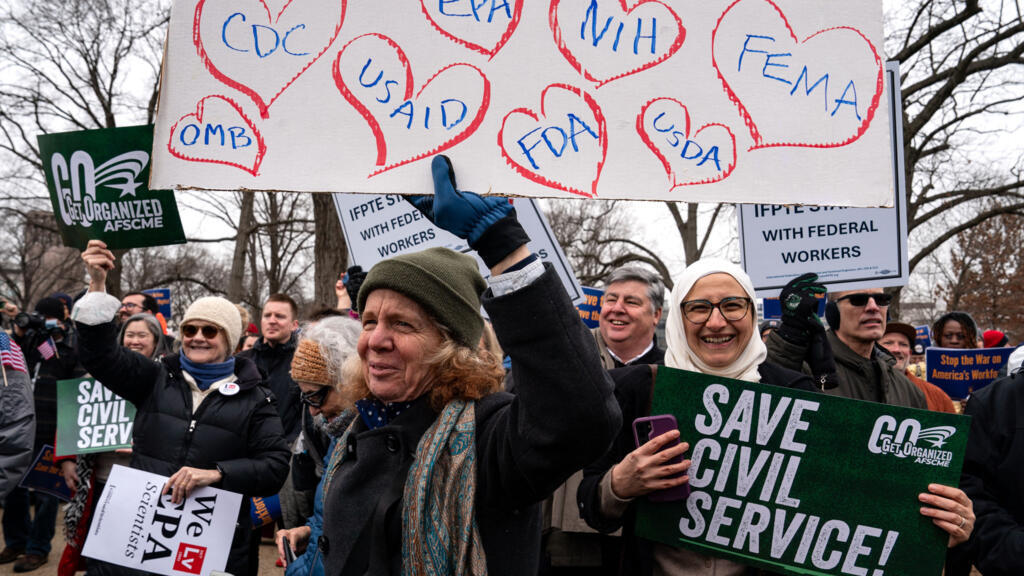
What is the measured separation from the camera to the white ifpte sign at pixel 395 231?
3.95 metres

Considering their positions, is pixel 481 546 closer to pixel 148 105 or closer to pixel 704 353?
pixel 704 353

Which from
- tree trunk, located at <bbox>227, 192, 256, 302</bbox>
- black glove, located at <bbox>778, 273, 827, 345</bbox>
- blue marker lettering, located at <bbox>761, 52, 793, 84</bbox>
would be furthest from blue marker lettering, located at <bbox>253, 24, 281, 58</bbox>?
tree trunk, located at <bbox>227, 192, 256, 302</bbox>

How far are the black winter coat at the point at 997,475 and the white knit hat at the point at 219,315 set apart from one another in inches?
126

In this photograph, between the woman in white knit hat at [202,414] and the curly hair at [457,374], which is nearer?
the curly hair at [457,374]

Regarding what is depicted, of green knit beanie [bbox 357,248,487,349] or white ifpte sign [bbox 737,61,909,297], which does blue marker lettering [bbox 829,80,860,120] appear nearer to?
green knit beanie [bbox 357,248,487,349]

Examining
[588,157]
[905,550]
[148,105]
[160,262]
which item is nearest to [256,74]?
[588,157]

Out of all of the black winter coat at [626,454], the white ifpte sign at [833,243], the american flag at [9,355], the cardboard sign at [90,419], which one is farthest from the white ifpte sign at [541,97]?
the cardboard sign at [90,419]

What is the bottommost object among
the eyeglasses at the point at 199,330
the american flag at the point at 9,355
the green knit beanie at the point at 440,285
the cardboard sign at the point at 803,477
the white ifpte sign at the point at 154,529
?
the white ifpte sign at the point at 154,529

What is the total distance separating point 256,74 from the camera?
186 centimetres

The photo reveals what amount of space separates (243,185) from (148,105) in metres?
18.2

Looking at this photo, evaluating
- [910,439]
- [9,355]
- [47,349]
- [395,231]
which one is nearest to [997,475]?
[910,439]

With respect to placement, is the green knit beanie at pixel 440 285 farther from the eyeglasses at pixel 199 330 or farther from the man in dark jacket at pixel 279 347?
the man in dark jacket at pixel 279 347

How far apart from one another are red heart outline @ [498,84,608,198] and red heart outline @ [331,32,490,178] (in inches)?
2.9

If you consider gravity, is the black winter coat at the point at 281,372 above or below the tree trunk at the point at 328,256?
below
